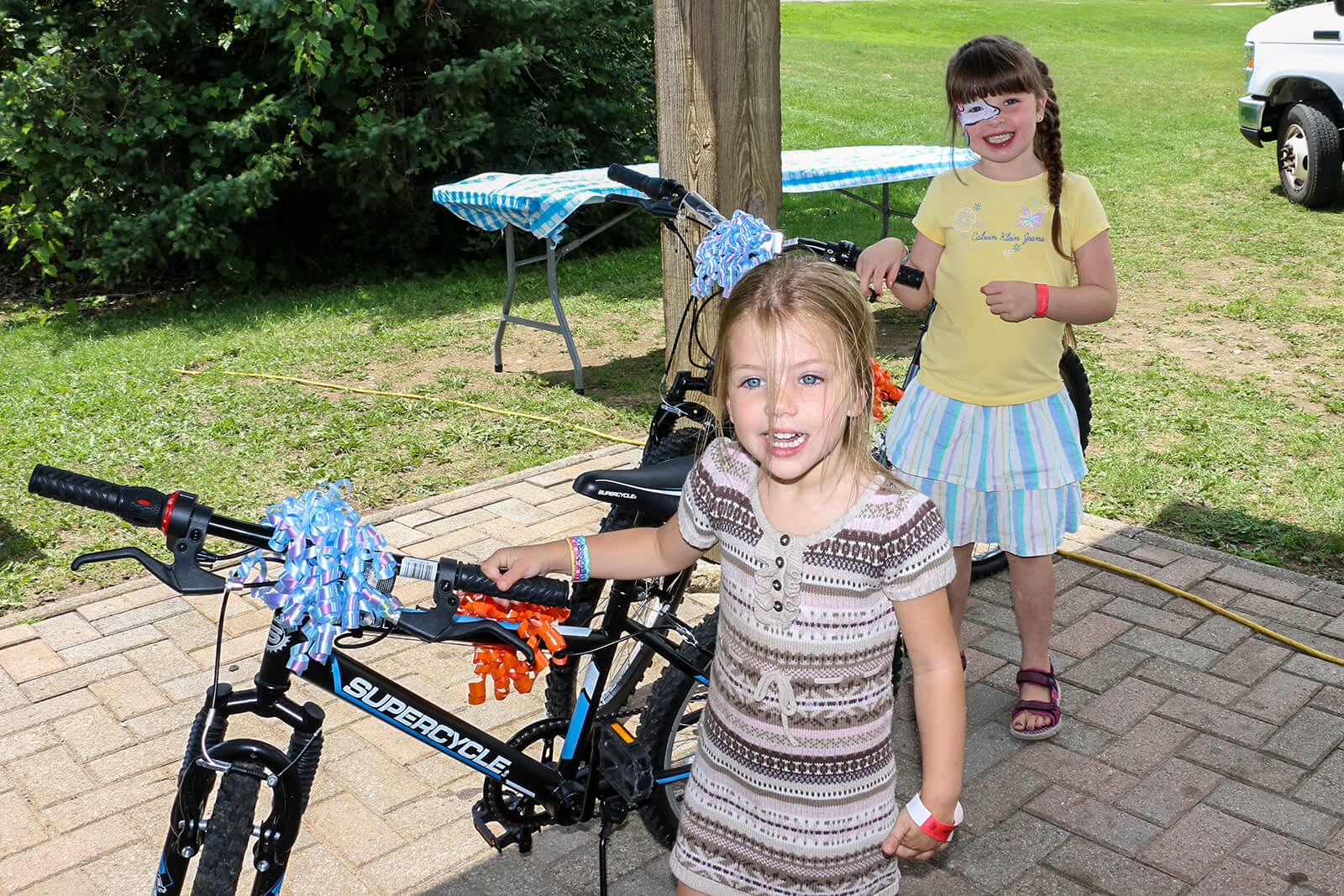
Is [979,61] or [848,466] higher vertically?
[979,61]

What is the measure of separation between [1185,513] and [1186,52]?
82.5 feet

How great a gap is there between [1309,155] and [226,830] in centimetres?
1167

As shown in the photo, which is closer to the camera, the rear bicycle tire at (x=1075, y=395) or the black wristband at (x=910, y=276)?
the black wristband at (x=910, y=276)

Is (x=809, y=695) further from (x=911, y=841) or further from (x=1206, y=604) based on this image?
(x=1206, y=604)

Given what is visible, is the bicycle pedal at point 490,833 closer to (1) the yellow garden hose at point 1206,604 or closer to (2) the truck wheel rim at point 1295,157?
(1) the yellow garden hose at point 1206,604

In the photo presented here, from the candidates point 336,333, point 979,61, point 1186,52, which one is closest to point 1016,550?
point 979,61

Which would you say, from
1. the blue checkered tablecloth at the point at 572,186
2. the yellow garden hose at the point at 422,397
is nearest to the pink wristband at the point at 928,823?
the yellow garden hose at the point at 422,397

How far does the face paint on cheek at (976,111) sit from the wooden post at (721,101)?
1.11 meters

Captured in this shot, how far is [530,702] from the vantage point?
3850mm

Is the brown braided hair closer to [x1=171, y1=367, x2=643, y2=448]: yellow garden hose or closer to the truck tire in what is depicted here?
[x1=171, y1=367, x2=643, y2=448]: yellow garden hose

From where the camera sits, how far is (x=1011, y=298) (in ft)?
9.70

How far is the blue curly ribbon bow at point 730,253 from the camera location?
2783 millimetres

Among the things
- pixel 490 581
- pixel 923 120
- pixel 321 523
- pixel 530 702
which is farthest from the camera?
pixel 923 120

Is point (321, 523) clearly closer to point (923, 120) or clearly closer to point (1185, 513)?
point (1185, 513)
